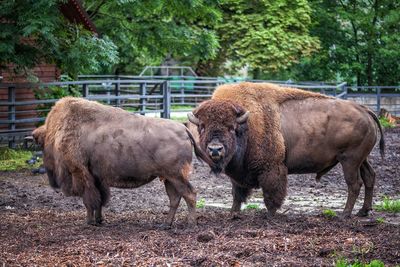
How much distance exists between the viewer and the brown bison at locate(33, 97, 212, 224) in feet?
31.3

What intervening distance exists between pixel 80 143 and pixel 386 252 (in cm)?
422

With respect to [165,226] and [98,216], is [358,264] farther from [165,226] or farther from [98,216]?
[98,216]

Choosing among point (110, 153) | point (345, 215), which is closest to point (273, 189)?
point (345, 215)

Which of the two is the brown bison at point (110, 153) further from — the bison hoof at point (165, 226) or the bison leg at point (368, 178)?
the bison leg at point (368, 178)

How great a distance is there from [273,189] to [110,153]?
2.20m

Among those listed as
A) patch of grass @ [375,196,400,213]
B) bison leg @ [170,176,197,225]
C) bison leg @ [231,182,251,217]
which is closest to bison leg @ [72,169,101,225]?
bison leg @ [170,176,197,225]

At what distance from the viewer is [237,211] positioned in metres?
10.6

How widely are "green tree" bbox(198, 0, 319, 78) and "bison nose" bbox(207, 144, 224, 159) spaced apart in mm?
29981

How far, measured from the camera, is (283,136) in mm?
10727

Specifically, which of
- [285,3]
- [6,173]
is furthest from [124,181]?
[285,3]

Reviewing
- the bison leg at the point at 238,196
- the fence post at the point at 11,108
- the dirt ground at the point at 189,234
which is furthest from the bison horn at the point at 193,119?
the fence post at the point at 11,108

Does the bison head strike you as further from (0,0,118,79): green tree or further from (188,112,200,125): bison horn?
(0,0,118,79): green tree

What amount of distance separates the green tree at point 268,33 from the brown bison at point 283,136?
28548mm

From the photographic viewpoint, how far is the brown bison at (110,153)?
9.55 m
